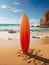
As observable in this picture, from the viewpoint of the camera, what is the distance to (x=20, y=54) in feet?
6.09

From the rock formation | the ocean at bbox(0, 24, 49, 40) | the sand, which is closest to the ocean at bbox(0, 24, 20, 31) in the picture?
the ocean at bbox(0, 24, 49, 40)

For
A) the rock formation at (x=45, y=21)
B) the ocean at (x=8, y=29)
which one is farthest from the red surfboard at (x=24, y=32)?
the rock formation at (x=45, y=21)

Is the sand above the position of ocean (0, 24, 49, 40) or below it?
below

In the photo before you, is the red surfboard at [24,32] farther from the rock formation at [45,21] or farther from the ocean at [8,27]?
the rock formation at [45,21]

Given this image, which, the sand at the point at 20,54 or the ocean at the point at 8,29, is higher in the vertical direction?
the ocean at the point at 8,29

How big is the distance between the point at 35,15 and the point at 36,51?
1.76 ft

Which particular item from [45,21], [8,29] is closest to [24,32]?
[8,29]

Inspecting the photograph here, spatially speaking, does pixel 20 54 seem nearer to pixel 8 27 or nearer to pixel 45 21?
pixel 8 27

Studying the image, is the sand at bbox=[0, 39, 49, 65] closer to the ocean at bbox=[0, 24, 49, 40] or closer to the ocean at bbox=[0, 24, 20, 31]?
the ocean at bbox=[0, 24, 49, 40]

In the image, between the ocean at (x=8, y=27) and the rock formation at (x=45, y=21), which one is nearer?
the ocean at (x=8, y=27)

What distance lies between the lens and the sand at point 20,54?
180 centimetres

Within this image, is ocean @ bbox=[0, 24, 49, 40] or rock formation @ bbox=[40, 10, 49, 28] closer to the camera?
ocean @ bbox=[0, 24, 49, 40]

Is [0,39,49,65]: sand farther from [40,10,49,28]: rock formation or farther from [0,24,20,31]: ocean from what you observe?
[40,10,49,28]: rock formation

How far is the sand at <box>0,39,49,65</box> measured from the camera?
5.89ft
